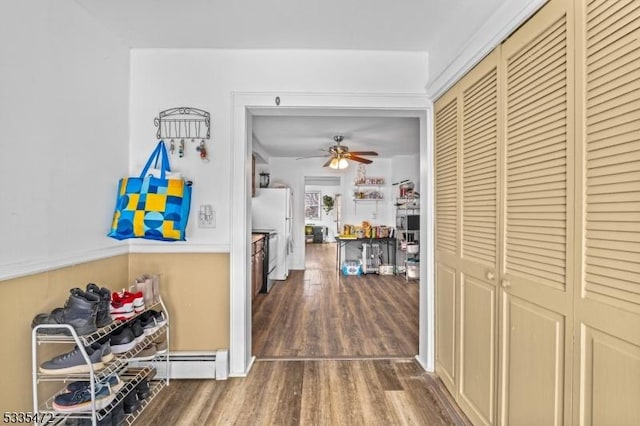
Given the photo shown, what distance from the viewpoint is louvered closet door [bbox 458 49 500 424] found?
5.06ft

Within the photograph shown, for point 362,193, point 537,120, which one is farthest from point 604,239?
point 362,193

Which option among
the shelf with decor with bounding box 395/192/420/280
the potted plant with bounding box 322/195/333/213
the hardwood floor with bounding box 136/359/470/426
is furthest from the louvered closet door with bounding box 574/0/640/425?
A: the potted plant with bounding box 322/195/333/213

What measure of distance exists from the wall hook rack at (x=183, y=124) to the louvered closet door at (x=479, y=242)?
1767mm

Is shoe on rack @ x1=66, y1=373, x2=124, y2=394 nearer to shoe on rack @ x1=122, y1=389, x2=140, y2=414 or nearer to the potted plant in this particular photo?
shoe on rack @ x1=122, y1=389, x2=140, y2=414

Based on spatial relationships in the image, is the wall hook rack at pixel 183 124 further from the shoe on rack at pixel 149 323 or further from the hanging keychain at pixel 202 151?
the shoe on rack at pixel 149 323

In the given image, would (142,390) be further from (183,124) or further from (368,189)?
(368,189)

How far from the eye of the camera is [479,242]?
5.50 ft

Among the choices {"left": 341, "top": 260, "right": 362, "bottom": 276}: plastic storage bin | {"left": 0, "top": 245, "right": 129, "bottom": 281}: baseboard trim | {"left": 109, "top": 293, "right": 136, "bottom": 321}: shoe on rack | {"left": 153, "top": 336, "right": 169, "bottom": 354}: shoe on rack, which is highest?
{"left": 0, "top": 245, "right": 129, "bottom": 281}: baseboard trim

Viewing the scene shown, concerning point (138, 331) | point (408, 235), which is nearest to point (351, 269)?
point (408, 235)

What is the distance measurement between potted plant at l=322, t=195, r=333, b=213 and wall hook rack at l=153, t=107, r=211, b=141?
9715 millimetres

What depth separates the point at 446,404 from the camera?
1.92m

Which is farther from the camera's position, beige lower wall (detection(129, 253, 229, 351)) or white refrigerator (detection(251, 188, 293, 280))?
white refrigerator (detection(251, 188, 293, 280))

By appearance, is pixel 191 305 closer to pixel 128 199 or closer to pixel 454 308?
pixel 128 199

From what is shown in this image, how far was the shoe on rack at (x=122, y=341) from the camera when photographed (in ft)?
5.41
